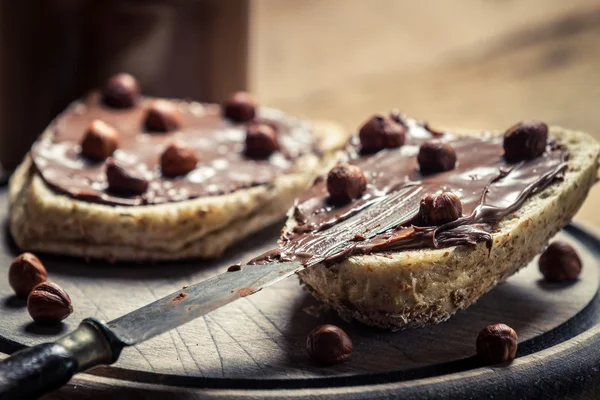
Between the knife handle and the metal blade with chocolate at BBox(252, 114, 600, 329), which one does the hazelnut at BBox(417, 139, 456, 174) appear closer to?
the metal blade with chocolate at BBox(252, 114, 600, 329)

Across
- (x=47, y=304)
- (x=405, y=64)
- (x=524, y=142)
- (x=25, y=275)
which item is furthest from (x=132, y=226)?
(x=405, y=64)

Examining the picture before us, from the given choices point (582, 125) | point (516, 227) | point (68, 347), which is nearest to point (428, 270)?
point (516, 227)

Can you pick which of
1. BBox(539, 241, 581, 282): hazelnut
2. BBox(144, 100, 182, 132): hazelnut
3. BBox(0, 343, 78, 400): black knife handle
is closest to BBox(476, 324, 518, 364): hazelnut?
BBox(539, 241, 581, 282): hazelnut

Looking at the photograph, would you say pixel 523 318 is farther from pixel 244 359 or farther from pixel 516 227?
pixel 244 359

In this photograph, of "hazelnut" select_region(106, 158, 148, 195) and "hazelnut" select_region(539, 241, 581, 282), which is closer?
"hazelnut" select_region(539, 241, 581, 282)

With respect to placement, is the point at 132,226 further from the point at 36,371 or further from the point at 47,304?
the point at 36,371

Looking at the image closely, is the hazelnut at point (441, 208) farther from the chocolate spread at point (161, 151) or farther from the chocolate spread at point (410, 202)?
the chocolate spread at point (161, 151)
